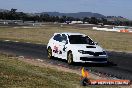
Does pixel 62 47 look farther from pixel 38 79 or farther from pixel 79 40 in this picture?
pixel 38 79

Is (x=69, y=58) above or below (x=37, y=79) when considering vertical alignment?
below

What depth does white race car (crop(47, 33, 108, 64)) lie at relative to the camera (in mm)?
19531

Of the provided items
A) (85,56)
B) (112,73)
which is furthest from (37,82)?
(85,56)

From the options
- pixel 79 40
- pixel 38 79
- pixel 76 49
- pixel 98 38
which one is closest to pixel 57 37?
pixel 79 40

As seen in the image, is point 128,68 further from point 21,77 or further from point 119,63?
point 21,77

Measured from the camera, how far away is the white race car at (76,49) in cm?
1953

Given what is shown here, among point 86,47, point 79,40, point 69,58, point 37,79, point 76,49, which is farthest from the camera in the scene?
point 79,40

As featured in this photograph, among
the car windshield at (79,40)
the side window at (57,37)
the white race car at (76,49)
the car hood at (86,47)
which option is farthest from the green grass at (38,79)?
the side window at (57,37)

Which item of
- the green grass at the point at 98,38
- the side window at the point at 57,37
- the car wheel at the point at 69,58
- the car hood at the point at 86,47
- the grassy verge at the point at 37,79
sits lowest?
the green grass at the point at 98,38

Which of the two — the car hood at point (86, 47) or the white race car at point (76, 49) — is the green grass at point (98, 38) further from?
the car hood at point (86, 47)

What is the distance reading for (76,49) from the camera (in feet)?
64.6

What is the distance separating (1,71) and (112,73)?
4.85 metres

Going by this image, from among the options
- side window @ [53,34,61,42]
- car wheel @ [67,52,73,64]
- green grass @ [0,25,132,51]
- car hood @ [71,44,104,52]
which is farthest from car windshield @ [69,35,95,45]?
green grass @ [0,25,132,51]

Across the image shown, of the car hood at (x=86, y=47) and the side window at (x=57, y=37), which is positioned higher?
the side window at (x=57, y=37)
